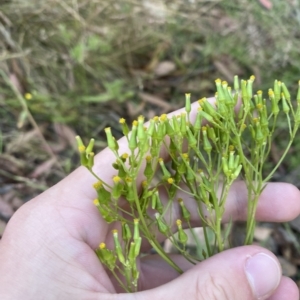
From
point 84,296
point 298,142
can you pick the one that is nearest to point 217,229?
point 84,296

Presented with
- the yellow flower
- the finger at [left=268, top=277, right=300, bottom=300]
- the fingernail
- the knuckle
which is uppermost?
the yellow flower

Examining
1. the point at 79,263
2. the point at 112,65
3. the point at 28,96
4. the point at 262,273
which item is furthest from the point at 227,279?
the point at 112,65

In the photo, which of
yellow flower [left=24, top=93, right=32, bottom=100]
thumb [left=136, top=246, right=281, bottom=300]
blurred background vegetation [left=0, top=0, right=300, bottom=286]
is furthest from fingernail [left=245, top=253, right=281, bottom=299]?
yellow flower [left=24, top=93, right=32, bottom=100]

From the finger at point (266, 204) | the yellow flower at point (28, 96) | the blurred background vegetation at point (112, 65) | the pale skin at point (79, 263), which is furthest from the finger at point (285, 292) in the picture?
the yellow flower at point (28, 96)

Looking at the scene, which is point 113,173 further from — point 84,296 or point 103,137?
point 103,137

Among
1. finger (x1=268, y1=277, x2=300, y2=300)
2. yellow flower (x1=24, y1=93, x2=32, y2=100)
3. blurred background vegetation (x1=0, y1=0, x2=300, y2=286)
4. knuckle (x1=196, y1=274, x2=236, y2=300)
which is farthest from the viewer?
blurred background vegetation (x1=0, y1=0, x2=300, y2=286)

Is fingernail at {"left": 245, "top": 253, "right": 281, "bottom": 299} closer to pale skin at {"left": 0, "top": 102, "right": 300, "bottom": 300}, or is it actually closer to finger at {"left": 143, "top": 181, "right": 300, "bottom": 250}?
pale skin at {"left": 0, "top": 102, "right": 300, "bottom": 300}

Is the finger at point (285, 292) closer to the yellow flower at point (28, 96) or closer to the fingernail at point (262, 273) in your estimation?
the fingernail at point (262, 273)

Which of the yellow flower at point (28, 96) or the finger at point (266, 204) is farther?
the yellow flower at point (28, 96)
